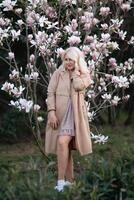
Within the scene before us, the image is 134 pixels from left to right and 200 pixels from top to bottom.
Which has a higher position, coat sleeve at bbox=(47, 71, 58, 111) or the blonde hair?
the blonde hair

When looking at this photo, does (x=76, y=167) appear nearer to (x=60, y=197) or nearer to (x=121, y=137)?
(x=121, y=137)

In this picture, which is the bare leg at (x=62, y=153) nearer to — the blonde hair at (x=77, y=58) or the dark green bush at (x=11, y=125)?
the blonde hair at (x=77, y=58)

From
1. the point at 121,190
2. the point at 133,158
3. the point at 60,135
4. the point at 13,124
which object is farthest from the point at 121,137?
the point at 121,190

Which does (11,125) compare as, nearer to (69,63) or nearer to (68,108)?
(68,108)

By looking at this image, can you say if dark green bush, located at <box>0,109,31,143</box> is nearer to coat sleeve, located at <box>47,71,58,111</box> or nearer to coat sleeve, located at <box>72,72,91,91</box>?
coat sleeve, located at <box>47,71,58,111</box>

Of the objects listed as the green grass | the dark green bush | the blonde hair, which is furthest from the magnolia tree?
the green grass

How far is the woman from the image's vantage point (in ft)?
19.1

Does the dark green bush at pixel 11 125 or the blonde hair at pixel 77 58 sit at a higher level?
the dark green bush at pixel 11 125

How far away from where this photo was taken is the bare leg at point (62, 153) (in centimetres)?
579

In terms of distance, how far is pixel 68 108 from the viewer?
19.3 feet

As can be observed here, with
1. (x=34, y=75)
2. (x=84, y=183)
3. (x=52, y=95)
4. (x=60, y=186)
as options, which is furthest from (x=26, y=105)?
(x=84, y=183)

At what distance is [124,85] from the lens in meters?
7.48

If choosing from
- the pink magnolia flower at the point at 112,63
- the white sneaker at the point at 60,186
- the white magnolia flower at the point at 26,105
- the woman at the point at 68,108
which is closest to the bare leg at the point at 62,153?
the woman at the point at 68,108

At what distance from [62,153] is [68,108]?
448mm
